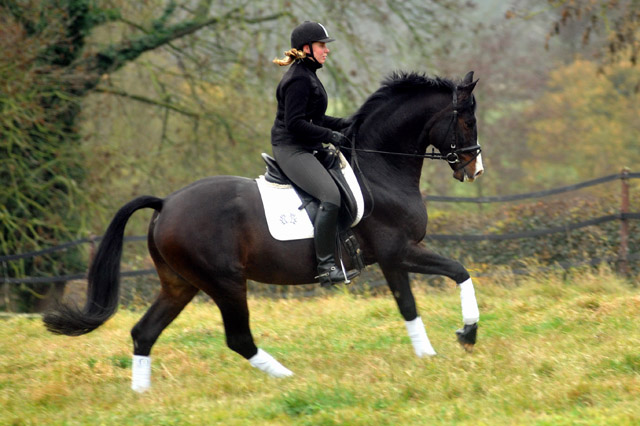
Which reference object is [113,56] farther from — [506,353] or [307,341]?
[506,353]

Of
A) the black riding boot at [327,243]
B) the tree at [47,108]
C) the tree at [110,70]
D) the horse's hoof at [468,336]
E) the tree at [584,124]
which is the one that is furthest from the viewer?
the tree at [584,124]

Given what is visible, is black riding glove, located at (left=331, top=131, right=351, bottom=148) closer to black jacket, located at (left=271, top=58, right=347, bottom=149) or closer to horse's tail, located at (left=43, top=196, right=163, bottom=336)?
black jacket, located at (left=271, top=58, right=347, bottom=149)

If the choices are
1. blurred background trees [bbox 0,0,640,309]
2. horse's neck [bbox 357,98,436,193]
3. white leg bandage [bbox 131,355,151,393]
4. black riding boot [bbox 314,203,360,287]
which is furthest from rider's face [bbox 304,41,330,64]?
blurred background trees [bbox 0,0,640,309]

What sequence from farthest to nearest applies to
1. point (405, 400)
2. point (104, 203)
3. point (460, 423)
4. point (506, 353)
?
1. point (104, 203)
2. point (506, 353)
3. point (405, 400)
4. point (460, 423)

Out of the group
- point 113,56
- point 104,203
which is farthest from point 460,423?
point 113,56

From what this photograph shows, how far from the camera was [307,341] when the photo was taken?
717 centimetres

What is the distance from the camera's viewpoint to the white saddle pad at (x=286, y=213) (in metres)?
5.94

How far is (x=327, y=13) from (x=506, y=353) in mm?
10228

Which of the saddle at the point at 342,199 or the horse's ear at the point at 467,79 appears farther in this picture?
the horse's ear at the point at 467,79

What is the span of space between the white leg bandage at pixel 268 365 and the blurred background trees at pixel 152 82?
6.45 meters

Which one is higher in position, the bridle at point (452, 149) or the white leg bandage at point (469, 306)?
the bridle at point (452, 149)

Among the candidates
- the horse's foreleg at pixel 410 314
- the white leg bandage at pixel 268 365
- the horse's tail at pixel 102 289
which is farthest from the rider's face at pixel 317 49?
the white leg bandage at pixel 268 365

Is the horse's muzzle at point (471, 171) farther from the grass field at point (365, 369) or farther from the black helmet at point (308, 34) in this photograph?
the black helmet at point (308, 34)

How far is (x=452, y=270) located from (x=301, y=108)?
1.82 metres
